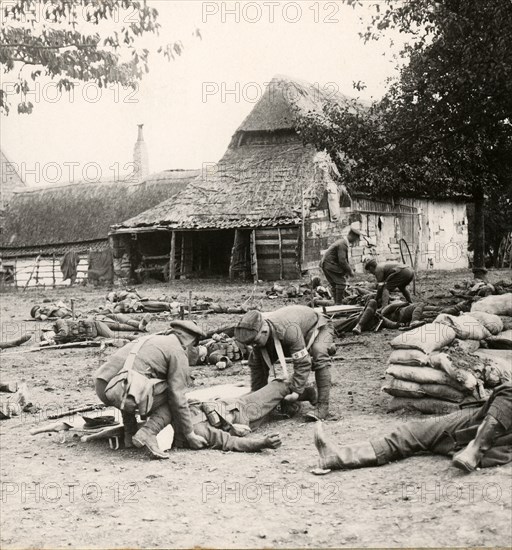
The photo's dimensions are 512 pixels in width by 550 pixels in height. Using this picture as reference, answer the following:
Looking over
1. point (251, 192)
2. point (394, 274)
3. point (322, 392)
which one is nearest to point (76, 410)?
point (322, 392)

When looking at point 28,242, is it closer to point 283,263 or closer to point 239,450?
point 283,263

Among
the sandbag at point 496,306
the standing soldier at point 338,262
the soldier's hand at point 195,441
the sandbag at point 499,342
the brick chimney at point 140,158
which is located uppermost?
the brick chimney at point 140,158

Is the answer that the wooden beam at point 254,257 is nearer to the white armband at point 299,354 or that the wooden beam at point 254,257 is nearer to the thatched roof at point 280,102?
the thatched roof at point 280,102

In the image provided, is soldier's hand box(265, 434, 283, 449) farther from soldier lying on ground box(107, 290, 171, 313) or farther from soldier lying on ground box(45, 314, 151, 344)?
soldier lying on ground box(107, 290, 171, 313)

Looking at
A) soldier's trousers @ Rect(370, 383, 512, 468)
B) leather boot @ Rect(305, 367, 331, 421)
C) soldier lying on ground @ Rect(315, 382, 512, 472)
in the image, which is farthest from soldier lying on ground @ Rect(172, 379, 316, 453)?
soldier's trousers @ Rect(370, 383, 512, 468)

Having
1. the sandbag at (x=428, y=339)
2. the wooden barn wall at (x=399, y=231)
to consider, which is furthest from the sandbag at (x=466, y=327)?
the wooden barn wall at (x=399, y=231)

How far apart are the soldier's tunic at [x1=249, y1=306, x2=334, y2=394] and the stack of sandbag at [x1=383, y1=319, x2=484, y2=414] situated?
68 centimetres

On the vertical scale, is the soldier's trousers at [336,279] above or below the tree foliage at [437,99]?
below

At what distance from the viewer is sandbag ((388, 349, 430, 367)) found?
652 centimetres

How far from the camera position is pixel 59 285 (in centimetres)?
3012

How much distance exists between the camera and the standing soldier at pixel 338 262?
12.9 metres

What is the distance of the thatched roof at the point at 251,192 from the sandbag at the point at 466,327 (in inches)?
576

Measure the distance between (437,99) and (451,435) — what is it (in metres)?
9.92

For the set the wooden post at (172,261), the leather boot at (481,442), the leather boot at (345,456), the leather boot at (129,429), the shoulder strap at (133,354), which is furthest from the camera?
the wooden post at (172,261)
